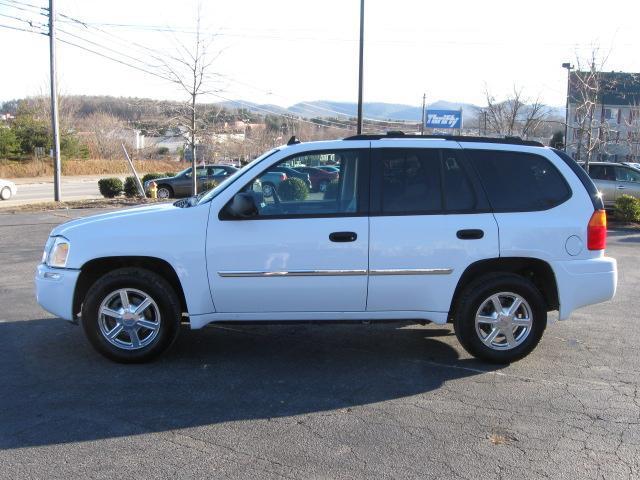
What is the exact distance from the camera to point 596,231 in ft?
17.1

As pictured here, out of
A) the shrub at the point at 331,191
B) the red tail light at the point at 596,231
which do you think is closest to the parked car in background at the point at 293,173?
the shrub at the point at 331,191

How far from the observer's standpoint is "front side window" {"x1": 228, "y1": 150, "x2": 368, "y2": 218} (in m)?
5.10

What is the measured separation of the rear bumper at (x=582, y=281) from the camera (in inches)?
204

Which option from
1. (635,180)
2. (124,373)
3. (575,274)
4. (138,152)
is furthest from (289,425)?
(138,152)

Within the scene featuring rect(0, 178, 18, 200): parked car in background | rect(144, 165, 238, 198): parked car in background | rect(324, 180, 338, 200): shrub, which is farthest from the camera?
rect(0, 178, 18, 200): parked car in background

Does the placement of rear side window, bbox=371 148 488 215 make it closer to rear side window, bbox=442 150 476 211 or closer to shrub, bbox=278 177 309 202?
rear side window, bbox=442 150 476 211

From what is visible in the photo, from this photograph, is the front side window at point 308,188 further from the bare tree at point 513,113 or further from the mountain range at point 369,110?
the mountain range at point 369,110

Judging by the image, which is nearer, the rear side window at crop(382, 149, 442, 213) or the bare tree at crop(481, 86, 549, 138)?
the rear side window at crop(382, 149, 442, 213)

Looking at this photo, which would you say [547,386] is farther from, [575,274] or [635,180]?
[635,180]

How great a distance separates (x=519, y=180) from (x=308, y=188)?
179 cm

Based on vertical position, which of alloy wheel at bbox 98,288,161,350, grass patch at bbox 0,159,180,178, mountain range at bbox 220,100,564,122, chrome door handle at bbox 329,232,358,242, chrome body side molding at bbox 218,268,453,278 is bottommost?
alloy wheel at bbox 98,288,161,350

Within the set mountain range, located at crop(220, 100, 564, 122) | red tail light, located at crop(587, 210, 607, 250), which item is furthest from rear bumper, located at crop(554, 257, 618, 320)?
mountain range, located at crop(220, 100, 564, 122)

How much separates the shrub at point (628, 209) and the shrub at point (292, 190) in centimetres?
1328

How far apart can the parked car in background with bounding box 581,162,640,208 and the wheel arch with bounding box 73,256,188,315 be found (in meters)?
15.7
